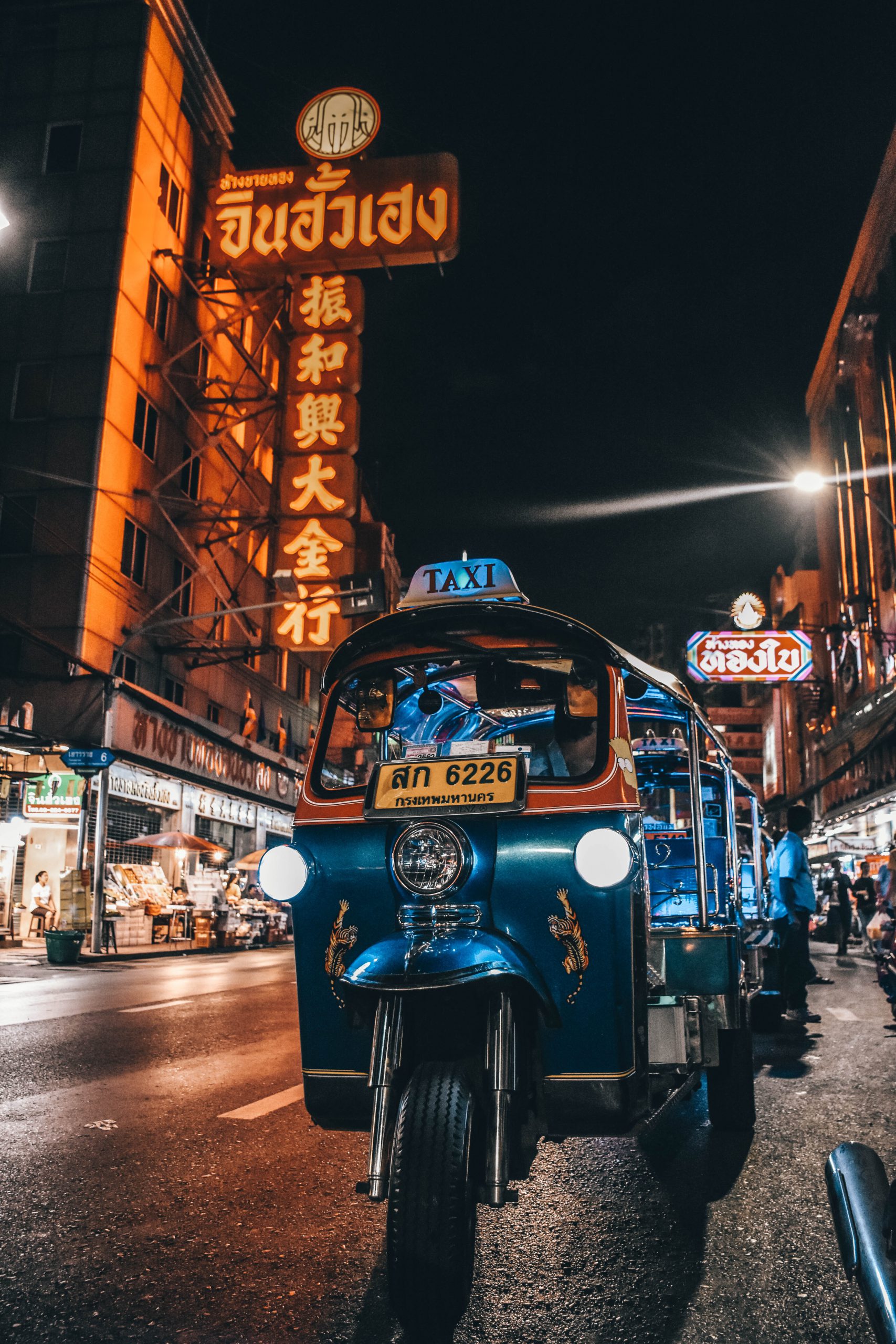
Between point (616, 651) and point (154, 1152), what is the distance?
3.33 metres

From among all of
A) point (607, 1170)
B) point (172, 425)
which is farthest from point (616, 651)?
point (172, 425)

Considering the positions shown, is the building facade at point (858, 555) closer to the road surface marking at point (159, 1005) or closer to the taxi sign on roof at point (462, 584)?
the road surface marking at point (159, 1005)

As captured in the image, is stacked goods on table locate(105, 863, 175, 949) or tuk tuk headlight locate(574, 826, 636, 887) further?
stacked goods on table locate(105, 863, 175, 949)

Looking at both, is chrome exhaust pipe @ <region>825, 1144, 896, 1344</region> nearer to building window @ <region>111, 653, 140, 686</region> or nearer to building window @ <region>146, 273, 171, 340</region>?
building window @ <region>111, 653, 140, 686</region>

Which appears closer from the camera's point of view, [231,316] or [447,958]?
[447,958]

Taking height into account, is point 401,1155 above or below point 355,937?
below

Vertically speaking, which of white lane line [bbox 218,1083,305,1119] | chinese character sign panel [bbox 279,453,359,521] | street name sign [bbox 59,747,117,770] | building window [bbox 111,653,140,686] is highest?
chinese character sign panel [bbox 279,453,359,521]

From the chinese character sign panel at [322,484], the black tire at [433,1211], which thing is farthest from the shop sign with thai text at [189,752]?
the black tire at [433,1211]

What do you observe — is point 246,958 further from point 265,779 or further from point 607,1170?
point 607,1170

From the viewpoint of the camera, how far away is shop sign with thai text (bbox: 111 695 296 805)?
2455 centimetres

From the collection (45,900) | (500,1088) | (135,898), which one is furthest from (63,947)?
(500,1088)

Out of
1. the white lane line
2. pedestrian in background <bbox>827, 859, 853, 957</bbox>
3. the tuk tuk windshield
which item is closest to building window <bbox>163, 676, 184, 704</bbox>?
pedestrian in background <bbox>827, 859, 853, 957</bbox>

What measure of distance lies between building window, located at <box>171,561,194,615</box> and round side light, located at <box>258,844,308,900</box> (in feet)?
81.5

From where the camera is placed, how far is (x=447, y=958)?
10.6 feet
